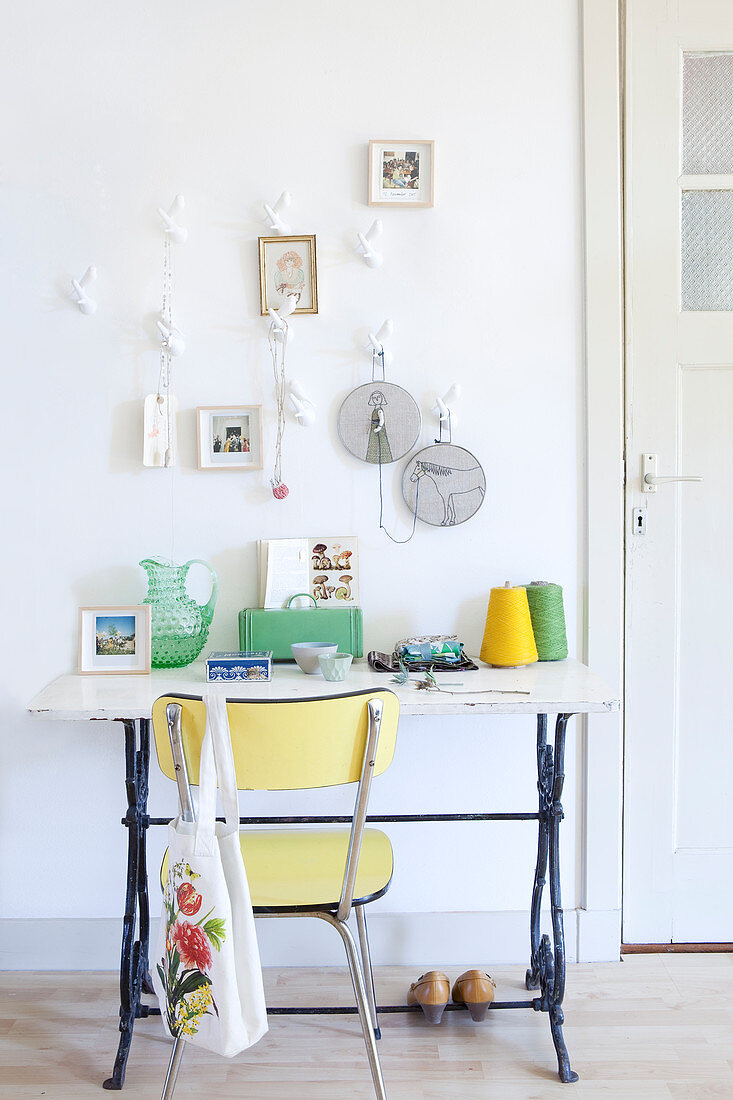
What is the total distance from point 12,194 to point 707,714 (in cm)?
213

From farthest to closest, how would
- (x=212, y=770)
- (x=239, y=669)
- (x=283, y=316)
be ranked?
(x=283, y=316) < (x=239, y=669) < (x=212, y=770)

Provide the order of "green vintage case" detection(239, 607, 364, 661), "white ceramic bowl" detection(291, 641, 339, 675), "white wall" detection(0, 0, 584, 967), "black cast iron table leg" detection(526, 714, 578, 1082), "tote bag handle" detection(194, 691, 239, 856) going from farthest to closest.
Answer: "white wall" detection(0, 0, 584, 967) → "green vintage case" detection(239, 607, 364, 661) → "white ceramic bowl" detection(291, 641, 339, 675) → "black cast iron table leg" detection(526, 714, 578, 1082) → "tote bag handle" detection(194, 691, 239, 856)

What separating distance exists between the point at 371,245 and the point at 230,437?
1.88ft

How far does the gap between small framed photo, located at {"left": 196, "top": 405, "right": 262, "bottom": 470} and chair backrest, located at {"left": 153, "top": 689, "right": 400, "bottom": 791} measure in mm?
834

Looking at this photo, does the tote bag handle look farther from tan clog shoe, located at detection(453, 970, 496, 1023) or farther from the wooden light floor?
tan clog shoe, located at detection(453, 970, 496, 1023)

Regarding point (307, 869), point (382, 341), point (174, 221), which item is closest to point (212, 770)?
point (307, 869)

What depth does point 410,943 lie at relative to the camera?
2.20 m

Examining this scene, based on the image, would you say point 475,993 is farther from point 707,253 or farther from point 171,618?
point 707,253

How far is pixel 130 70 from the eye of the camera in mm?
2133

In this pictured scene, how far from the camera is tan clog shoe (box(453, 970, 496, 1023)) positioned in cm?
189

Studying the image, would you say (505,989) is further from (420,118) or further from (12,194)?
(12,194)

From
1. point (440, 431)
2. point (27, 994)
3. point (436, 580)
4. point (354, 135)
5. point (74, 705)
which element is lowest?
point (27, 994)

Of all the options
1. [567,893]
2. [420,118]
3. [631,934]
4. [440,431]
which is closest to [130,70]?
[420,118]

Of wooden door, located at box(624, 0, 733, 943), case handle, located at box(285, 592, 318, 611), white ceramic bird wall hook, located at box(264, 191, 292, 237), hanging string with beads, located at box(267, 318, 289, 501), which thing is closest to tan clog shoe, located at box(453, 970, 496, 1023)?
wooden door, located at box(624, 0, 733, 943)
